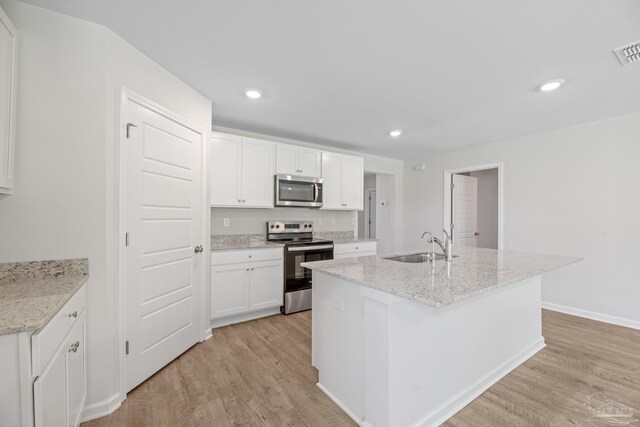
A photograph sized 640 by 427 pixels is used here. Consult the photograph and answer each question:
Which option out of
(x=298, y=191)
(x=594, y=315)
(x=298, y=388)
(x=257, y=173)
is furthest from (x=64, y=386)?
(x=594, y=315)

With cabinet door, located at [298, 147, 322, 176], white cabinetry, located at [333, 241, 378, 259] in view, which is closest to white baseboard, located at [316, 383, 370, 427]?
white cabinetry, located at [333, 241, 378, 259]

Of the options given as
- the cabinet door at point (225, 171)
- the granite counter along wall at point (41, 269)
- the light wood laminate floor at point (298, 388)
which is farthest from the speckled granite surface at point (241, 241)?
the granite counter along wall at point (41, 269)

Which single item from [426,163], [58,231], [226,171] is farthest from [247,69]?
[426,163]

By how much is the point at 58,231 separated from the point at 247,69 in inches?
66.8

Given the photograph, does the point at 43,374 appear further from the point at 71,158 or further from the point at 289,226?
the point at 289,226

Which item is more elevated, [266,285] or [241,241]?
[241,241]

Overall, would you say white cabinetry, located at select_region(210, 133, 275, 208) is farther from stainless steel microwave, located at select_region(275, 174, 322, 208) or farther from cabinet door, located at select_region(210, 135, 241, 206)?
stainless steel microwave, located at select_region(275, 174, 322, 208)

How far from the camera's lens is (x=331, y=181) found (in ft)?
13.9

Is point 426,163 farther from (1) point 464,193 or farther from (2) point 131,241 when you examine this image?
(2) point 131,241

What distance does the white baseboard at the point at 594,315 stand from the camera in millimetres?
3052

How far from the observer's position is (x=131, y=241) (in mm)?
1900

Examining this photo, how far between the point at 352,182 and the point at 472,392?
10.4 ft

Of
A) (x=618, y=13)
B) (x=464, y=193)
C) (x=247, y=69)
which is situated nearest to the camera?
(x=618, y=13)

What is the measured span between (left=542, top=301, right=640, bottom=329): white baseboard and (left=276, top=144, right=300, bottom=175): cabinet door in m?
3.89
